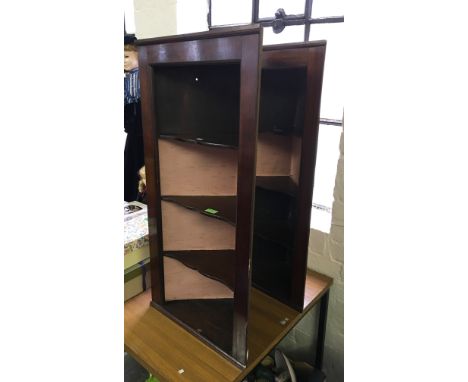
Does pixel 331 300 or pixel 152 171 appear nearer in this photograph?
pixel 152 171

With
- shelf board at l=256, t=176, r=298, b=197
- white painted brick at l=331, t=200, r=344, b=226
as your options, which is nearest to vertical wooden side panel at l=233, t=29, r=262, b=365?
shelf board at l=256, t=176, r=298, b=197

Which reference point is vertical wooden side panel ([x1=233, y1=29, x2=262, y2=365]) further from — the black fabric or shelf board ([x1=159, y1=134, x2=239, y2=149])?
the black fabric

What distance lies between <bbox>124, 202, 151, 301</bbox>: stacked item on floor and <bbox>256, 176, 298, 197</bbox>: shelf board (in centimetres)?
51

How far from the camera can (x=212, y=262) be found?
110 cm

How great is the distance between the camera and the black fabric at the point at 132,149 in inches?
63.2

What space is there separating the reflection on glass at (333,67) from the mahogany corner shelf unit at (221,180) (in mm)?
303

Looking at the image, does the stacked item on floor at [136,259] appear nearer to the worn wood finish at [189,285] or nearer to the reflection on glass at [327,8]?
the worn wood finish at [189,285]

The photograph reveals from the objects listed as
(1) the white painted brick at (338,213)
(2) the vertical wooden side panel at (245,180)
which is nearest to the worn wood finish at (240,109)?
(2) the vertical wooden side panel at (245,180)

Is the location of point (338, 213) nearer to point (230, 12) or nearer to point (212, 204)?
point (212, 204)

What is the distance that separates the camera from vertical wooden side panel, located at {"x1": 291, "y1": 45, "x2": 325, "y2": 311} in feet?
3.14

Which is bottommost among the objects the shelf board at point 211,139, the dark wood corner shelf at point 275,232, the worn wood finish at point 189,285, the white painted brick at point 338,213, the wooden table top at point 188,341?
the wooden table top at point 188,341

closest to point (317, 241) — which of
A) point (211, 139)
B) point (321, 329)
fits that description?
point (321, 329)

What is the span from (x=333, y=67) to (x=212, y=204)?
789 mm
